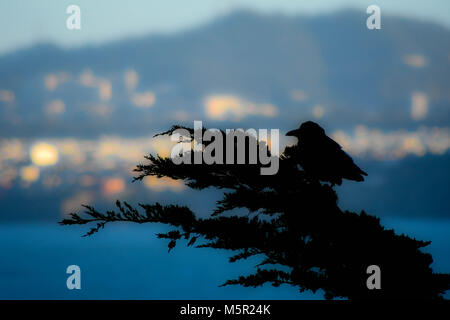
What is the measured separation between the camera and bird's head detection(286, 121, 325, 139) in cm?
402

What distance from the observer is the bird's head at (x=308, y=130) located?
4.02 m

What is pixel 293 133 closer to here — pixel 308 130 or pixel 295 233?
pixel 308 130

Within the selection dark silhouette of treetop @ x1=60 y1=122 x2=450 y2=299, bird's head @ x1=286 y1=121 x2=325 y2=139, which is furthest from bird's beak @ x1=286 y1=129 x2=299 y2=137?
dark silhouette of treetop @ x1=60 y1=122 x2=450 y2=299

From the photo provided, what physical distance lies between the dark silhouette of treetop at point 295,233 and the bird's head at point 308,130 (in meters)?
0.71

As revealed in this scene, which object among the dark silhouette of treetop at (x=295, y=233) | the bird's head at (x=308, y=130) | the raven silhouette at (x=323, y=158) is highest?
the bird's head at (x=308, y=130)

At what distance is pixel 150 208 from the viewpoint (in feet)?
9.97

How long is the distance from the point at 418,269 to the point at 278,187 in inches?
38.8

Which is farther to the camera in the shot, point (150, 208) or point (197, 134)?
point (197, 134)

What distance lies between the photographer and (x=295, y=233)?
3084mm

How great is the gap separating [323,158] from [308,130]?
0.37 m

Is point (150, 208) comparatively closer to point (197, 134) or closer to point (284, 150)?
point (197, 134)

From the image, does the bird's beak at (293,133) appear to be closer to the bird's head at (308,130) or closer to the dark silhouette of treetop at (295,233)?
the bird's head at (308,130)

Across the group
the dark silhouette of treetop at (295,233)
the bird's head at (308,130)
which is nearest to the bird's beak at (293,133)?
the bird's head at (308,130)
